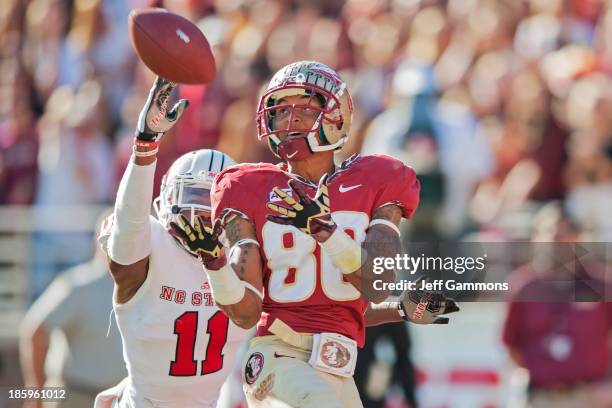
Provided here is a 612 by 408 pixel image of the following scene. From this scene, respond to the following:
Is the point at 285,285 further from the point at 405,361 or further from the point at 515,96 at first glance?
the point at 515,96

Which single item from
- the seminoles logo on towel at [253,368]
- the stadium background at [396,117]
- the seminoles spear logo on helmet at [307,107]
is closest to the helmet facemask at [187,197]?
the seminoles spear logo on helmet at [307,107]

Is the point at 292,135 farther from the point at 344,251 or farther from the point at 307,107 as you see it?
the point at 344,251

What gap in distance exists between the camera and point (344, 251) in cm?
463

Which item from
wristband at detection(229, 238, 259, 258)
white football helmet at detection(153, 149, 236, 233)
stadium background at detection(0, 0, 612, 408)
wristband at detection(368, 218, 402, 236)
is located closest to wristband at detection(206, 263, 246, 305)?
wristband at detection(229, 238, 259, 258)

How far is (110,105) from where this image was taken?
988cm

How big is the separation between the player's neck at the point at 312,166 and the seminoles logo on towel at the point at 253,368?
0.70 meters

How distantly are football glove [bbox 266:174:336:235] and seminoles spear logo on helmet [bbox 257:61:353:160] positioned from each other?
1.59 ft

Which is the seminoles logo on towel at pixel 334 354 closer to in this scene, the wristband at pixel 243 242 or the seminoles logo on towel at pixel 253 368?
the seminoles logo on towel at pixel 253 368

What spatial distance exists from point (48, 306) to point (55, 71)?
130 inches

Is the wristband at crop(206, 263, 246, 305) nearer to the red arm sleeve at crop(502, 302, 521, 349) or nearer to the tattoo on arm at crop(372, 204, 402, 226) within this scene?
the tattoo on arm at crop(372, 204, 402, 226)

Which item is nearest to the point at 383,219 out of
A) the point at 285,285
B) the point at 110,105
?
the point at 285,285

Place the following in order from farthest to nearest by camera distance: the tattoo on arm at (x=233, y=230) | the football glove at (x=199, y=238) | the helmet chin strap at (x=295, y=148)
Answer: the helmet chin strap at (x=295, y=148) → the tattoo on arm at (x=233, y=230) → the football glove at (x=199, y=238)

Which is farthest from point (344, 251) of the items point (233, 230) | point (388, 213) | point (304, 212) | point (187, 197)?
point (187, 197)

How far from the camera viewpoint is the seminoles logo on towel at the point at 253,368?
187 inches
